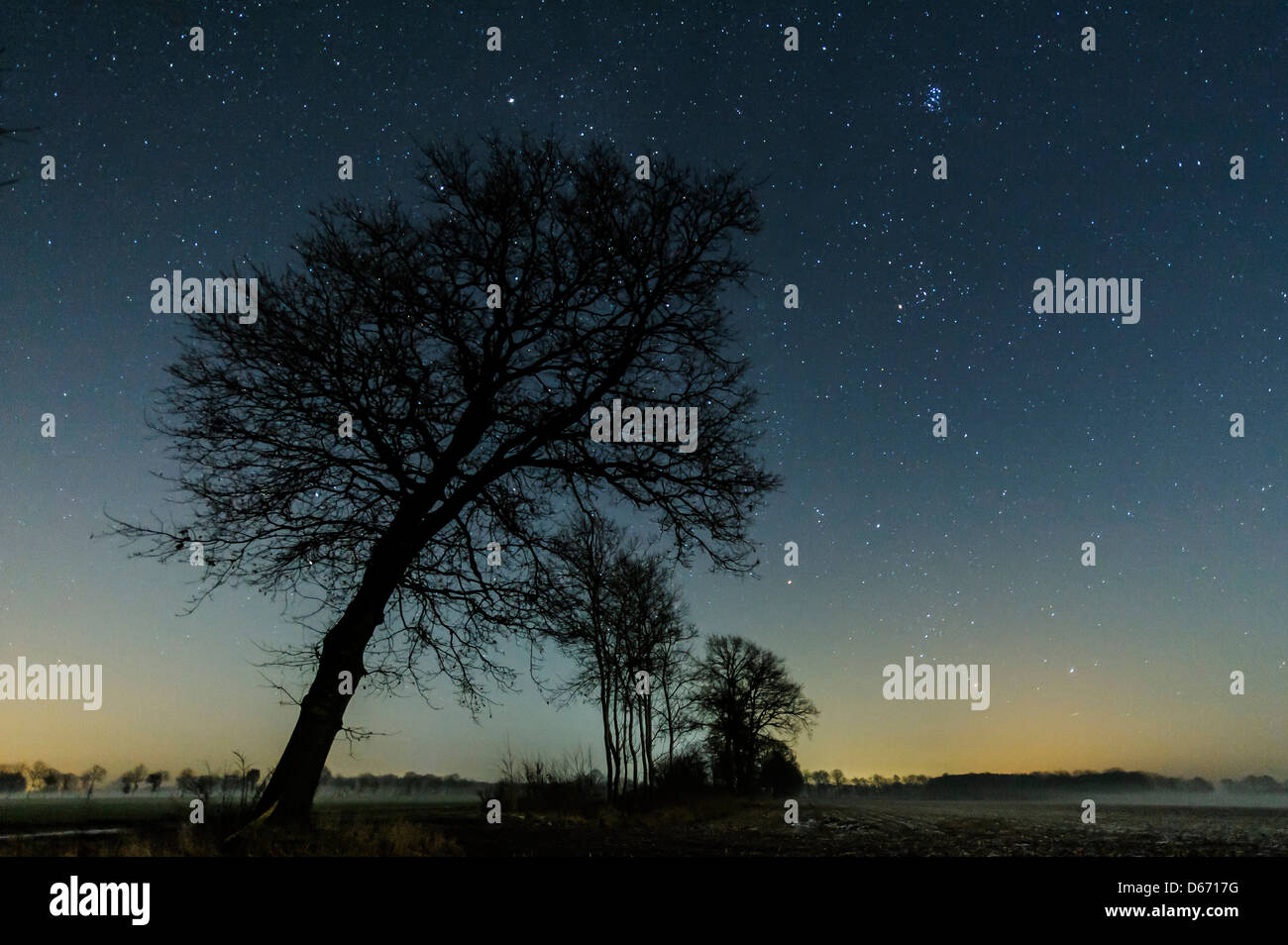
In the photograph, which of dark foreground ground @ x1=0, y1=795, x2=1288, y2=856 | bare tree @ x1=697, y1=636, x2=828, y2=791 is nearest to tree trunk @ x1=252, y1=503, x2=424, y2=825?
dark foreground ground @ x1=0, y1=795, x2=1288, y2=856

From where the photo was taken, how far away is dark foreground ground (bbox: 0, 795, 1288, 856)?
8.07 meters

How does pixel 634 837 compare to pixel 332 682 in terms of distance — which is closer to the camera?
pixel 332 682

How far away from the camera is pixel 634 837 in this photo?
12281 millimetres

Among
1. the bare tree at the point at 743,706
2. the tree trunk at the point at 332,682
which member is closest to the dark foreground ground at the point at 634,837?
the tree trunk at the point at 332,682

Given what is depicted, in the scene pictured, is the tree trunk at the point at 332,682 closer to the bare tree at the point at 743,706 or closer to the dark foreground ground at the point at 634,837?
the dark foreground ground at the point at 634,837

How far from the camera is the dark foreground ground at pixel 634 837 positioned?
26.5 feet

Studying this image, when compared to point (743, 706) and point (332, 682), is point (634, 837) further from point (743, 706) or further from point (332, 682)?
point (743, 706)

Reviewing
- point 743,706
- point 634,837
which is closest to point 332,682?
point 634,837

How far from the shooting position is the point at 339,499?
35.9 ft
